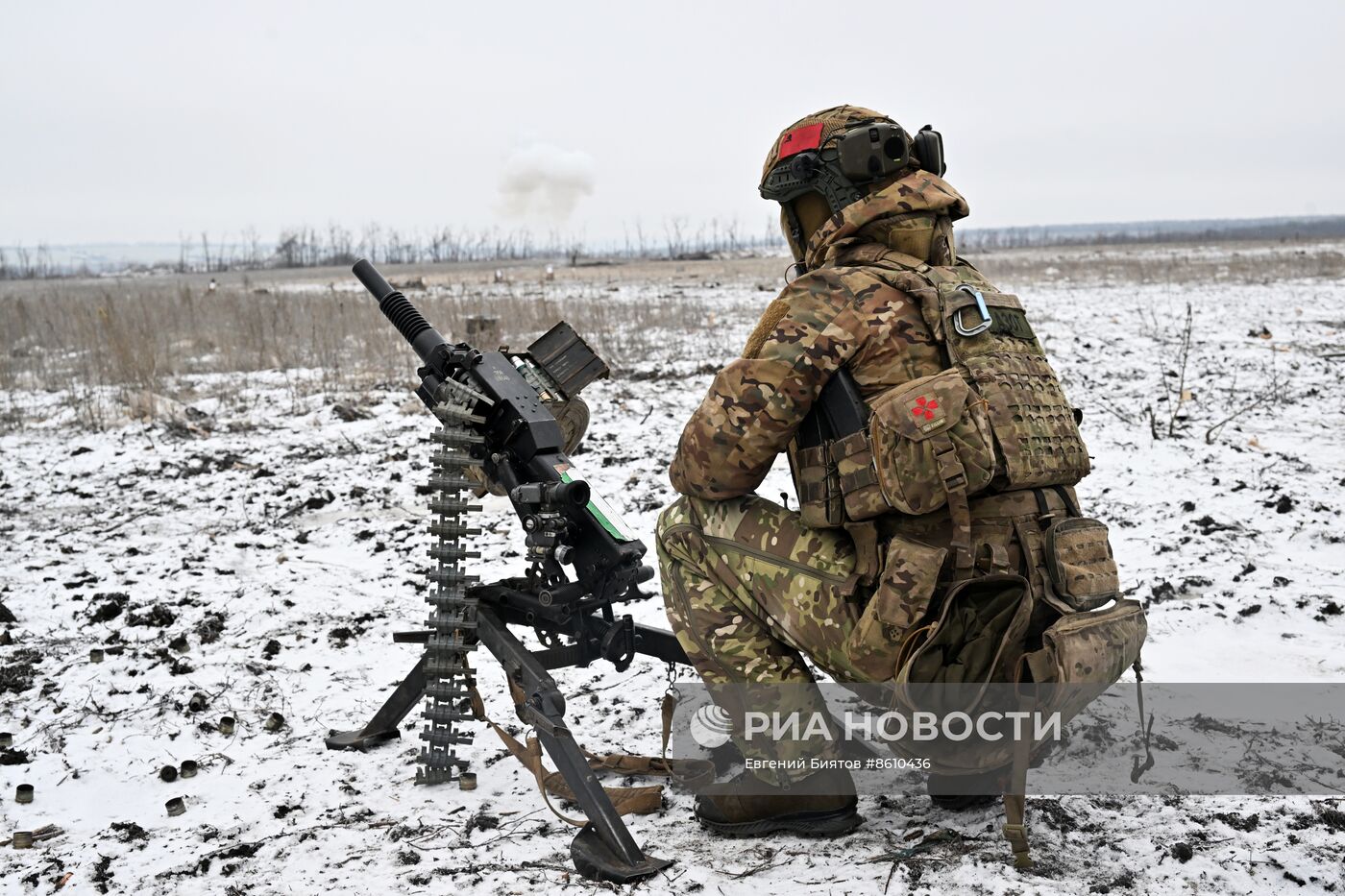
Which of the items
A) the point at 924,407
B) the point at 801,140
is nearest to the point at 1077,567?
the point at 924,407

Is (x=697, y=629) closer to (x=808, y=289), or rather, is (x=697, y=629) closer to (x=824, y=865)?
(x=824, y=865)

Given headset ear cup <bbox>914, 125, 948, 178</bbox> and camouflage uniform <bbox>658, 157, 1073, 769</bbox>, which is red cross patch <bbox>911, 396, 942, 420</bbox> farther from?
headset ear cup <bbox>914, 125, 948, 178</bbox>

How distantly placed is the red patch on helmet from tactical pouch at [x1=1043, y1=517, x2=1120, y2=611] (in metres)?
1.35

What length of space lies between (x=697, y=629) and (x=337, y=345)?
11.6 m

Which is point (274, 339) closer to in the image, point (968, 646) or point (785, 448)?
point (785, 448)

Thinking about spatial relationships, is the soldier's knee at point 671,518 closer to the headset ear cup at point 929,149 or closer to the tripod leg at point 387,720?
the tripod leg at point 387,720

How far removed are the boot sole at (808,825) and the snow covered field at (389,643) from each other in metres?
0.04

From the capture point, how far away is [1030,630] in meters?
2.88

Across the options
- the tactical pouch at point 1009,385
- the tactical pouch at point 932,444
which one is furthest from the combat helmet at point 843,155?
the tactical pouch at point 932,444

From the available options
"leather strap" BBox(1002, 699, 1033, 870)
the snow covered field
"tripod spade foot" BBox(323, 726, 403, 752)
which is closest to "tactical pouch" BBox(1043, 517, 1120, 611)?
"leather strap" BBox(1002, 699, 1033, 870)

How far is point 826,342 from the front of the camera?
289 centimetres

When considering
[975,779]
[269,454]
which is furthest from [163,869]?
[269,454]

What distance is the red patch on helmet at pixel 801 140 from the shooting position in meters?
3.14

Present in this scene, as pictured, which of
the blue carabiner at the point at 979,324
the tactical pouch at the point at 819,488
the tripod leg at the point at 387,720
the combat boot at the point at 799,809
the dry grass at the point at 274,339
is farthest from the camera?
the dry grass at the point at 274,339
